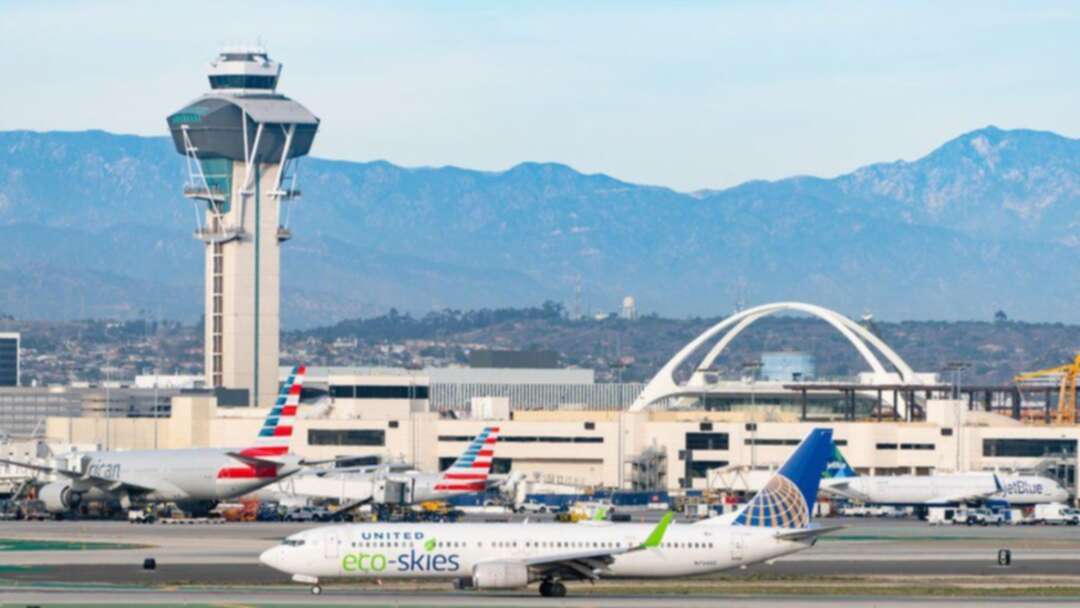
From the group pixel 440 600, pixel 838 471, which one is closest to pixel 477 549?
pixel 440 600

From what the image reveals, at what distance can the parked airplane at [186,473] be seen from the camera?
466ft

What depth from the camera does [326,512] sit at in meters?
152

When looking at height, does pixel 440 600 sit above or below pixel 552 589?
below

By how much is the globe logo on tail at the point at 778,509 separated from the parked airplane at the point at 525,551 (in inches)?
17.8

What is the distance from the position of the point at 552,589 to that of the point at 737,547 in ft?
25.0

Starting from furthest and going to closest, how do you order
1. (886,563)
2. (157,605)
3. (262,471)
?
(262,471) < (886,563) < (157,605)

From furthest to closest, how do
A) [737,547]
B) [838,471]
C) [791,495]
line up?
[838,471], [791,495], [737,547]

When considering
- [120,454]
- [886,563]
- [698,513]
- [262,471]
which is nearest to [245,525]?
[262,471]

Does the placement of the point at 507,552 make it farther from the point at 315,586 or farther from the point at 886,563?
the point at 886,563

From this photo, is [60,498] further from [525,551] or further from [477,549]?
[525,551]

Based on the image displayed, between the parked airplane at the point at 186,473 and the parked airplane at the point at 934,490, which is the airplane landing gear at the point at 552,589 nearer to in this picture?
the parked airplane at the point at 186,473

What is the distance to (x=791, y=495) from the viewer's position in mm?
85125

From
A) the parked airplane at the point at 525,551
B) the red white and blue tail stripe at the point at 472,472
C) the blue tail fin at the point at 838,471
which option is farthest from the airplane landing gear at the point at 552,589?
the blue tail fin at the point at 838,471

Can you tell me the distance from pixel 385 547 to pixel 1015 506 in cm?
10321
